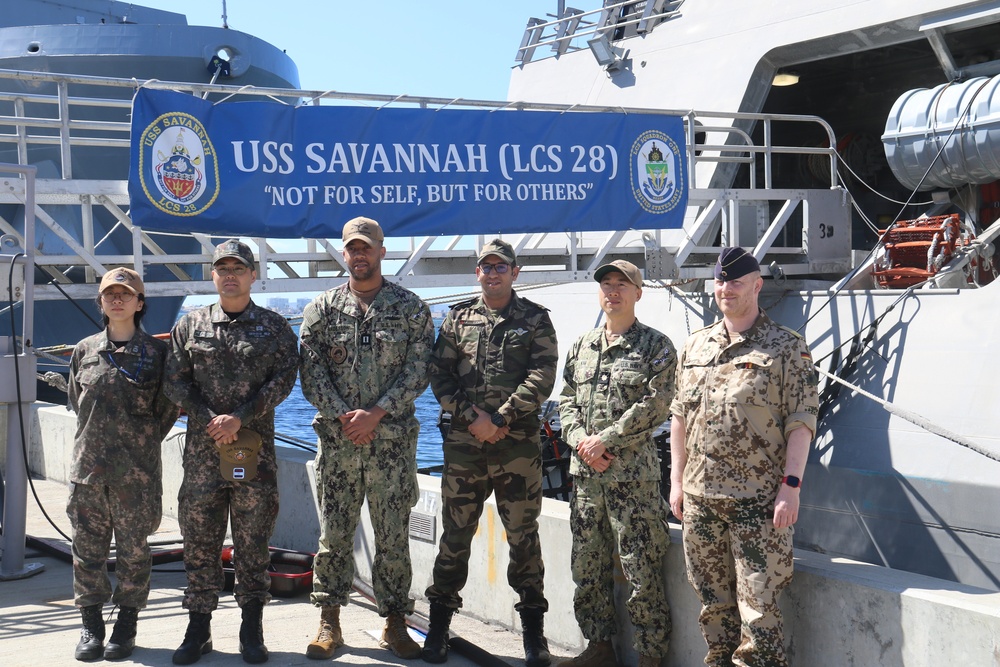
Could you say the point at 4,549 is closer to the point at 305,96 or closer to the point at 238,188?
the point at 238,188

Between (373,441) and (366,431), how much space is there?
0.33 feet

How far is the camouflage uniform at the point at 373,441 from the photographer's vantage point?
14.6 feet

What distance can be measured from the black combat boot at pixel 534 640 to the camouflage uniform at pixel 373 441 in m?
0.54

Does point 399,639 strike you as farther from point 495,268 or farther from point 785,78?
point 785,78

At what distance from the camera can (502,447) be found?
440 centimetres

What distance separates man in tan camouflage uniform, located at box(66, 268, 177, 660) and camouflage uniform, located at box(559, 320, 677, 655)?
193 centimetres

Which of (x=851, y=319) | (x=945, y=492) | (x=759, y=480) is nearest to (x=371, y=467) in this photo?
(x=759, y=480)

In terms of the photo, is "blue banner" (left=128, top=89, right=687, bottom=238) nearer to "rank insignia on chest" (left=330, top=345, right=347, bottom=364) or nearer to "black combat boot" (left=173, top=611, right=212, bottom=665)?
"rank insignia on chest" (left=330, top=345, right=347, bottom=364)

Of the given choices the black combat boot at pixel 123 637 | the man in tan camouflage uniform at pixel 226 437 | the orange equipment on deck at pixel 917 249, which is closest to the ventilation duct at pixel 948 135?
the orange equipment on deck at pixel 917 249

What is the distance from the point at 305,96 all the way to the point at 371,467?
3407 millimetres

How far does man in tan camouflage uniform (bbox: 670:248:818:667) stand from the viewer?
3.45 metres

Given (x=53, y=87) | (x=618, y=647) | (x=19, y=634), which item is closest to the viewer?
(x=618, y=647)

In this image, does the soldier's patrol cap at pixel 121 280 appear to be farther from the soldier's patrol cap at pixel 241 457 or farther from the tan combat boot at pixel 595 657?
the tan combat boot at pixel 595 657

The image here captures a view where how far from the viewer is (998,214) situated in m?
9.00
